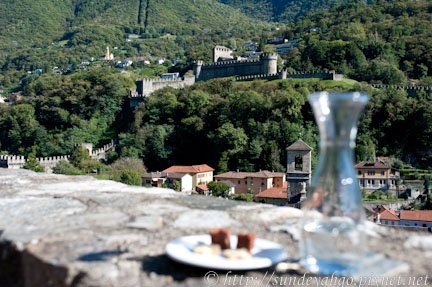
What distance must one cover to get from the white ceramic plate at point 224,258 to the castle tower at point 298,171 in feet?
81.6

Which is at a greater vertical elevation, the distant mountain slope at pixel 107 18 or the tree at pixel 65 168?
the distant mountain slope at pixel 107 18

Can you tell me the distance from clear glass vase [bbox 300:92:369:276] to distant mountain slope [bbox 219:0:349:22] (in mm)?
120729

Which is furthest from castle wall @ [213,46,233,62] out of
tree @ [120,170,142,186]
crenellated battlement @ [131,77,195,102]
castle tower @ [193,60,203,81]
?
tree @ [120,170,142,186]

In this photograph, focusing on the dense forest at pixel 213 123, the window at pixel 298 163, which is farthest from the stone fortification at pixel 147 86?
the window at pixel 298 163

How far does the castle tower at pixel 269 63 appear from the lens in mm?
49594

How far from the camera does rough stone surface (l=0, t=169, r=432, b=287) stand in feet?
6.22

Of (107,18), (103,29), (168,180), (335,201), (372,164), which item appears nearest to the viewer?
(335,201)

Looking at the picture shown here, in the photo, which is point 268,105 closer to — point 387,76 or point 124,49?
point 387,76

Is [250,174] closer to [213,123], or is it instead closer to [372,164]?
[372,164]

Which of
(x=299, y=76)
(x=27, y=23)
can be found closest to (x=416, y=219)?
(x=299, y=76)

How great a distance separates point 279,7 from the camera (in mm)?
134375

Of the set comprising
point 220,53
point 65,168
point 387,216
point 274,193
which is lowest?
point 387,216

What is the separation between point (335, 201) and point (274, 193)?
26945mm

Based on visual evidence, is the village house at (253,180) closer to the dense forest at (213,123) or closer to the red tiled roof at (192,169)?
the red tiled roof at (192,169)
